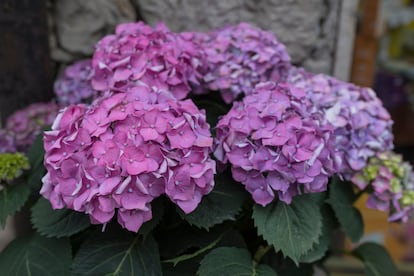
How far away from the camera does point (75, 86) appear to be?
1301 mm

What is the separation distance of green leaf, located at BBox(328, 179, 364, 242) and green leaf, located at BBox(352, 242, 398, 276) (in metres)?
0.13

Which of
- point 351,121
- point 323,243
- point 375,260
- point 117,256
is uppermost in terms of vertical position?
point 351,121

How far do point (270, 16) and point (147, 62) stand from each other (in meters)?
0.58

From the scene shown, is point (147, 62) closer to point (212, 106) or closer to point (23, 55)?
point (212, 106)

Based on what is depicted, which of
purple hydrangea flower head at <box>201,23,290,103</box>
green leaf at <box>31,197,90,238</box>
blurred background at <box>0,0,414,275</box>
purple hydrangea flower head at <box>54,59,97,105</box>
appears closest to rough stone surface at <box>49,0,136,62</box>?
blurred background at <box>0,0,414,275</box>

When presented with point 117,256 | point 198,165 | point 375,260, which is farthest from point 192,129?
point 375,260

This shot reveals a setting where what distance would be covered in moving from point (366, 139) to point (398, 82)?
158cm

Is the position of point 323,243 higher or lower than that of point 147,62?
lower

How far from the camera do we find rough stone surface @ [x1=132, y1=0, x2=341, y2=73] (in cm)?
144

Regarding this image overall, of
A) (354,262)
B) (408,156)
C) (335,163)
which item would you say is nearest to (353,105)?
(335,163)

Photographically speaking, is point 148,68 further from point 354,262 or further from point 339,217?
point 354,262

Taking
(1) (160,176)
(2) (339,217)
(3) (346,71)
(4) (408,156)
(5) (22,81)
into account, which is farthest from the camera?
A: (4) (408,156)

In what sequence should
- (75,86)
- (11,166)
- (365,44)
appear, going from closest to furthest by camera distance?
(11,166) < (75,86) < (365,44)

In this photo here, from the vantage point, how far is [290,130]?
89 cm
